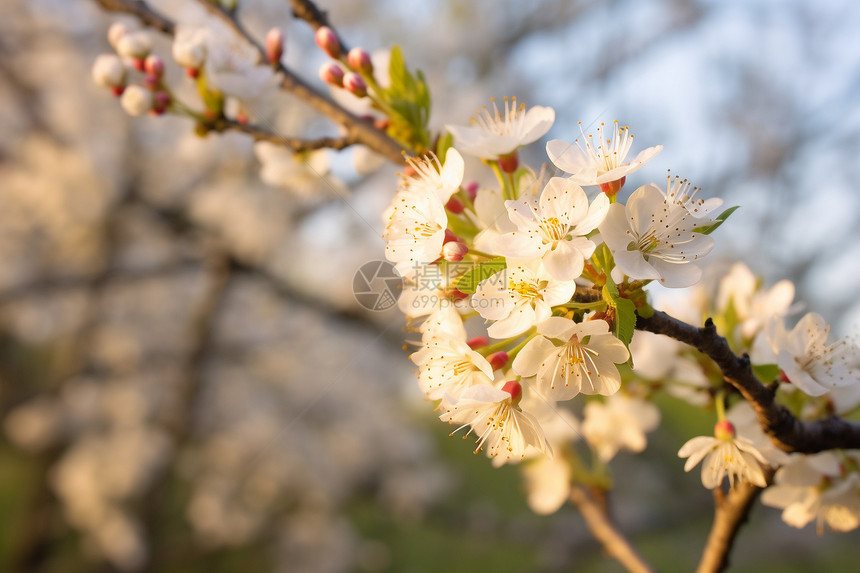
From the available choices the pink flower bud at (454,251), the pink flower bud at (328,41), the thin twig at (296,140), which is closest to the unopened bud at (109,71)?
the thin twig at (296,140)

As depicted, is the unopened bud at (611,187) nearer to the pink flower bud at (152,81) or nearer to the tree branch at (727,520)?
the tree branch at (727,520)


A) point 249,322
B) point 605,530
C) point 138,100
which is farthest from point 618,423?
point 249,322

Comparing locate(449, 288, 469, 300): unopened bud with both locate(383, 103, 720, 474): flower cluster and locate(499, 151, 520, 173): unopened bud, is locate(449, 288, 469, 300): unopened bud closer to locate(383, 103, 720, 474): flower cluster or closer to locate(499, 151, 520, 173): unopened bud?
locate(383, 103, 720, 474): flower cluster

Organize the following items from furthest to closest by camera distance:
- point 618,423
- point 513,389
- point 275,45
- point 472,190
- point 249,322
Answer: point 249,322 → point 618,423 → point 275,45 → point 472,190 → point 513,389

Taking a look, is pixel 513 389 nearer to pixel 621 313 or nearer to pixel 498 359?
pixel 498 359

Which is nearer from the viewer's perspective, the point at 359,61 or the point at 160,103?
the point at 359,61

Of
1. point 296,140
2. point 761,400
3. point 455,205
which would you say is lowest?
point 761,400

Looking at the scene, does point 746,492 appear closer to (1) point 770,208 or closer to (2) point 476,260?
(2) point 476,260
